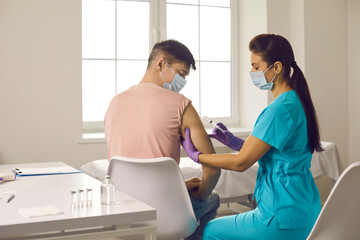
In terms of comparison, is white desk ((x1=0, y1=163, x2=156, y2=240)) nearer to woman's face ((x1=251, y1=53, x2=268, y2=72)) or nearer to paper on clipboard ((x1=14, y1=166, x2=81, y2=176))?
paper on clipboard ((x1=14, y1=166, x2=81, y2=176))

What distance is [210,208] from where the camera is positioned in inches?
76.3

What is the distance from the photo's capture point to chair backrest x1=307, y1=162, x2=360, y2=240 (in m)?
1.15

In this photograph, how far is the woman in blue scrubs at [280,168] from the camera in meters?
1.58

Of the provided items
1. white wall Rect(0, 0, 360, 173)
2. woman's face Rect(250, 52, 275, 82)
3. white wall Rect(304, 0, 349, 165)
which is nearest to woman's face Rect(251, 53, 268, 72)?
woman's face Rect(250, 52, 275, 82)

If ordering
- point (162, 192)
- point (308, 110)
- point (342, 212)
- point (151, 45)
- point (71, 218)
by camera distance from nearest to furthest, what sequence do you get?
point (71, 218) < point (342, 212) < point (162, 192) < point (308, 110) < point (151, 45)

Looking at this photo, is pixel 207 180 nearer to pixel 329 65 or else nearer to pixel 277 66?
pixel 277 66

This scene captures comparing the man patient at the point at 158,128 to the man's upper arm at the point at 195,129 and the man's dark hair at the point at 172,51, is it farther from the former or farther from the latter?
the man's dark hair at the point at 172,51

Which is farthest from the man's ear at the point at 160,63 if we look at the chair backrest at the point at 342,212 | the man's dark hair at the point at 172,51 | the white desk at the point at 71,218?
the chair backrest at the point at 342,212

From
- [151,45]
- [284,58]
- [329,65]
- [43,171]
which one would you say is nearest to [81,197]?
[43,171]

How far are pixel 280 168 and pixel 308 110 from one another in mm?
250

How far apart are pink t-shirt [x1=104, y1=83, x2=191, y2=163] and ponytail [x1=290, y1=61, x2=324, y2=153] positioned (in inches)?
16.5

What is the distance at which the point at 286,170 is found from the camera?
63.5 inches

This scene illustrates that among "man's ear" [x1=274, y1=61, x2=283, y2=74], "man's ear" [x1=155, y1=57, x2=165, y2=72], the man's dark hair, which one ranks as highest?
the man's dark hair

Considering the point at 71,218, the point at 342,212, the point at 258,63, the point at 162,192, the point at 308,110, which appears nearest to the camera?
the point at 71,218
